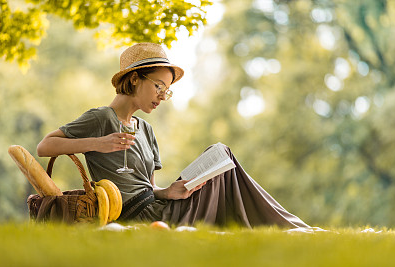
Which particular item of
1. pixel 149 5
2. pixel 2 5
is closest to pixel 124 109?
pixel 149 5

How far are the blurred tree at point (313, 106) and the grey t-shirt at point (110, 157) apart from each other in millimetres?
11123

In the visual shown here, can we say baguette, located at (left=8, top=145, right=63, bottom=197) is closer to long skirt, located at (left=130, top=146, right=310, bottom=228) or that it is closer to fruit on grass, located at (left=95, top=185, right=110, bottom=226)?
fruit on grass, located at (left=95, top=185, right=110, bottom=226)

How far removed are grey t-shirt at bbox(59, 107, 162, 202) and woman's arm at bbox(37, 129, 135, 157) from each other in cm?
11

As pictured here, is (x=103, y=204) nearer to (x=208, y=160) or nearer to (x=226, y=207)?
(x=208, y=160)

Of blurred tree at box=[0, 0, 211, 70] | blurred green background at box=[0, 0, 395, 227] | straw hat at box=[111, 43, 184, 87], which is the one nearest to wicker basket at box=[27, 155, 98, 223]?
straw hat at box=[111, 43, 184, 87]

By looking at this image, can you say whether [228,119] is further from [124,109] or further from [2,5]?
[124,109]

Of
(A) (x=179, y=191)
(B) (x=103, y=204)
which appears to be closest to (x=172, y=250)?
(B) (x=103, y=204)

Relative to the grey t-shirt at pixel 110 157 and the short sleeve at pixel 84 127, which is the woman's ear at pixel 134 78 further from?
the short sleeve at pixel 84 127

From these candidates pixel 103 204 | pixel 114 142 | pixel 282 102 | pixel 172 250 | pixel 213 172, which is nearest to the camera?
pixel 172 250

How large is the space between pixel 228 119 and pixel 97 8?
516 inches

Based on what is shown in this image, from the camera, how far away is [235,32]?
1902cm

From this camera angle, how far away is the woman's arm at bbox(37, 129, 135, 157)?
3.43 metres

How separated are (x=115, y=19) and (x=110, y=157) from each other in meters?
2.30

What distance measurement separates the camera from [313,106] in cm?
1628
